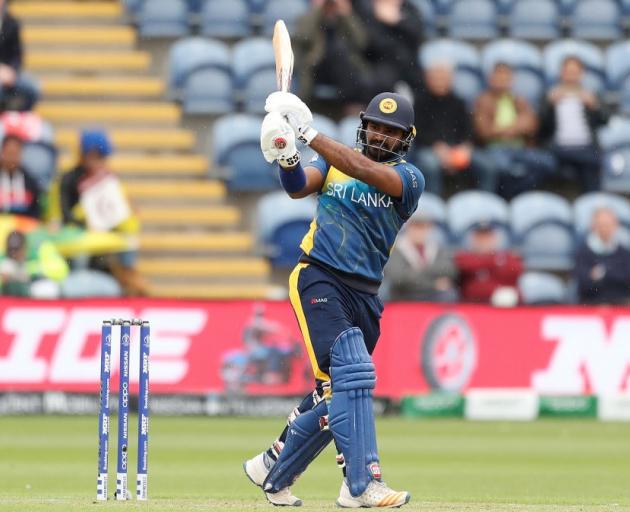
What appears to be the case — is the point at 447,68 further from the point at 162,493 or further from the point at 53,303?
the point at 162,493

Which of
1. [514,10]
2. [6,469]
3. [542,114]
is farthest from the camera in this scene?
[514,10]

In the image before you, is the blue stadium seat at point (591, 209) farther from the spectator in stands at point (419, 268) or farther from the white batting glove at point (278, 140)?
the white batting glove at point (278, 140)

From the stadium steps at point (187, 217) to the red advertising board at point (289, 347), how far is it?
78.0 inches

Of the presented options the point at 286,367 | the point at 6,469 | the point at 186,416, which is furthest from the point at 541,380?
the point at 6,469

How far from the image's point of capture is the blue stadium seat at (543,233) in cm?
1589

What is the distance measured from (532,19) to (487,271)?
4.39 meters

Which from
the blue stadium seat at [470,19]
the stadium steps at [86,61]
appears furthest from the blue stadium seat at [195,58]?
the blue stadium seat at [470,19]

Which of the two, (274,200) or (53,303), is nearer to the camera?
(53,303)

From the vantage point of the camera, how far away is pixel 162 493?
26.7 feet

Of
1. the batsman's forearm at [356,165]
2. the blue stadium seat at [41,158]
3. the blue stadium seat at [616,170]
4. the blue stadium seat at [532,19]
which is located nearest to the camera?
the batsman's forearm at [356,165]

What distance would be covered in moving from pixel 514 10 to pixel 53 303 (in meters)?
6.72

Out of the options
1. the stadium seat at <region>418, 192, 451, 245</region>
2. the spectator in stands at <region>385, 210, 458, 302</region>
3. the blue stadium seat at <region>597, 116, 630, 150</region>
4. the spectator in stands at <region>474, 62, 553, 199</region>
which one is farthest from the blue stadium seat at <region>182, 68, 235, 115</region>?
the blue stadium seat at <region>597, 116, 630, 150</region>

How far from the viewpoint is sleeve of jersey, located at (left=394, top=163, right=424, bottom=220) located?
7.02 meters

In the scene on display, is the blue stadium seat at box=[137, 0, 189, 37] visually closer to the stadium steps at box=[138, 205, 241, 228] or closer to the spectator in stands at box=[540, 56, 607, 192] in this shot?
the stadium steps at box=[138, 205, 241, 228]
